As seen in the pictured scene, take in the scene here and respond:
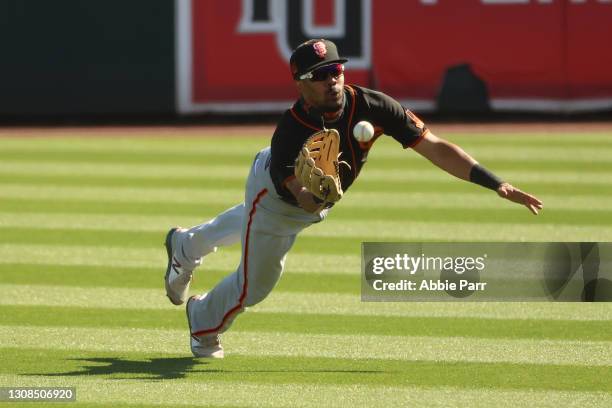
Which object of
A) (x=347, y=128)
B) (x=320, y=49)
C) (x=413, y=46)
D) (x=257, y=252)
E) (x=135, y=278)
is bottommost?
(x=135, y=278)

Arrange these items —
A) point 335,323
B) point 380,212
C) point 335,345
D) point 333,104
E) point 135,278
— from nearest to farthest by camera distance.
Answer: point 333,104
point 335,345
point 335,323
point 135,278
point 380,212

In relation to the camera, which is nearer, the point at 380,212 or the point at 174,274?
the point at 174,274

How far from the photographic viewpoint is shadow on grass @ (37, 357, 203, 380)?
598 centimetres

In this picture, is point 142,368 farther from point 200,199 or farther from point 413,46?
point 413,46

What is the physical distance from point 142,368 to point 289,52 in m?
10.3

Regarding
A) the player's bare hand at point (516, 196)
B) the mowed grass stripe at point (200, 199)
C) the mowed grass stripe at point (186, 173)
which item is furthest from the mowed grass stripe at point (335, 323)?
the mowed grass stripe at point (186, 173)

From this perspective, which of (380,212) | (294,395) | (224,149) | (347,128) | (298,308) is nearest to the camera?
(294,395)

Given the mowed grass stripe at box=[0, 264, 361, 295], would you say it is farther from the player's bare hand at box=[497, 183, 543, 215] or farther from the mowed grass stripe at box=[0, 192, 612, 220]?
the player's bare hand at box=[497, 183, 543, 215]

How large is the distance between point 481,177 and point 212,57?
412 inches

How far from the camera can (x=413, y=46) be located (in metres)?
15.9

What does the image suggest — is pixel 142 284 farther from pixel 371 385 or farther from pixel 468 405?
pixel 468 405

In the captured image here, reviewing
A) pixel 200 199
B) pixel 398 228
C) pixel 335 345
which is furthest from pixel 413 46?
pixel 335 345

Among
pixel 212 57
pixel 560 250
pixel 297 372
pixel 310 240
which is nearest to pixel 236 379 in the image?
pixel 297 372

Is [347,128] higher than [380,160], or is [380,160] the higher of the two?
[347,128]
